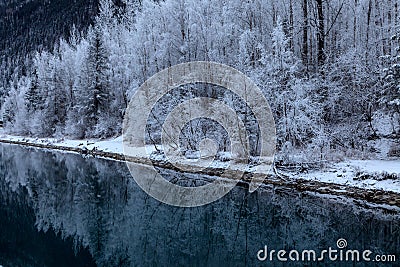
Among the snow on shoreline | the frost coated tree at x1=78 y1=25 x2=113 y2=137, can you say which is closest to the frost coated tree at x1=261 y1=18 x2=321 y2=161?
the snow on shoreline

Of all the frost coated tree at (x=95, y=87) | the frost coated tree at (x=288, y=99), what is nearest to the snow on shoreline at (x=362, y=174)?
the frost coated tree at (x=288, y=99)

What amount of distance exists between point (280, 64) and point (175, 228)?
9397 mm

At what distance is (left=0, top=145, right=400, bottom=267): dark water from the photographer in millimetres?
10367

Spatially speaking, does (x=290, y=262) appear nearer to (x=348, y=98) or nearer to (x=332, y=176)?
(x=332, y=176)

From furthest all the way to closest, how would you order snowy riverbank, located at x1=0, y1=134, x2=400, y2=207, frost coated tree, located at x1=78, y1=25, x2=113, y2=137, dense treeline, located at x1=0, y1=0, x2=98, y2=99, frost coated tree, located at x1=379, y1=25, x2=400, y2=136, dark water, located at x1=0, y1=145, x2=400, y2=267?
1. dense treeline, located at x1=0, y1=0, x2=98, y2=99
2. frost coated tree, located at x1=78, y1=25, x2=113, y2=137
3. frost coated tree, located at x1=379, y1=25, x2=400, y2=136
4. snowy riverbank, located at x1=0, y1=134, x2=400, y2=207
5. dark water, located at x1=0, y1=145, x2=400, y2=267

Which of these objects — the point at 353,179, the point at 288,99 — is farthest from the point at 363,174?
the point at 288,99

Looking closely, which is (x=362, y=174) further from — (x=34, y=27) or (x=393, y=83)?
(x=34, y=27)

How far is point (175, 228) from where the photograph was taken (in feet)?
41.1

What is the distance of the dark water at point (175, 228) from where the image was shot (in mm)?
10367

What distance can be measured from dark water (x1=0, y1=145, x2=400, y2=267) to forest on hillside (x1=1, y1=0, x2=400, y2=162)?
444 cm

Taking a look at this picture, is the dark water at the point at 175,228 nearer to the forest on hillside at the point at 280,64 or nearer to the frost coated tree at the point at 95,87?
the forest on hillside at the point at 280,64

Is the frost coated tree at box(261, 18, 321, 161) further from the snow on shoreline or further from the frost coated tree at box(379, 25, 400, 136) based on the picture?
the frost coated tree at box(379, 25, 400, 136)

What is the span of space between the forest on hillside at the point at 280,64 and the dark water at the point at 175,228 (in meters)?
4.44

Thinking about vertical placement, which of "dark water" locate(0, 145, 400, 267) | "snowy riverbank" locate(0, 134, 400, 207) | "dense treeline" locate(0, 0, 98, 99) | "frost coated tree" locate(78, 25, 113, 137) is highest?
"dense treeline" locate(0, 0, 98, 99)
